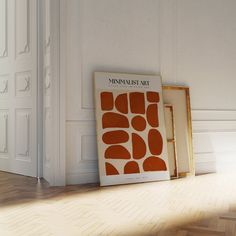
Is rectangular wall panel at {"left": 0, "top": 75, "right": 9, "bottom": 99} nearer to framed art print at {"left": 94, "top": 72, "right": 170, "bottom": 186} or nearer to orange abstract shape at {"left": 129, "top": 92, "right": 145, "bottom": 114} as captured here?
framed art print at {"left": 94, "top": 72, "right": 170, "bottom": 186}

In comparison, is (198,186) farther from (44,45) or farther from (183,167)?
(44,45)

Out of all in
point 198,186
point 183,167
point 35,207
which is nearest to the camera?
point 35,207

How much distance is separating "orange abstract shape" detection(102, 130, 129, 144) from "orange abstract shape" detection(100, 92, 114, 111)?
0.28 metres

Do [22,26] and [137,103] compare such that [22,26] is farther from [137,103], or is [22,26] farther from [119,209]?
[119,209]

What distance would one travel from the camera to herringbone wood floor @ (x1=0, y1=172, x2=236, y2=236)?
7.41ft

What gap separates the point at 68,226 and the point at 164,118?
7.44 feet

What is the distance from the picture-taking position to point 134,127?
403 cm

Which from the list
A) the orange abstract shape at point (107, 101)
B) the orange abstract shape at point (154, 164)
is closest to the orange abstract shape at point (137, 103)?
the orange abstract shape at point (107, 101)

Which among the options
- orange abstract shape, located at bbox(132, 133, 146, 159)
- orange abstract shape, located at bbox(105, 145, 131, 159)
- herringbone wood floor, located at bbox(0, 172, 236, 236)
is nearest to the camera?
herringbone wood floor, located at bbox(0, 172, 236, 236)

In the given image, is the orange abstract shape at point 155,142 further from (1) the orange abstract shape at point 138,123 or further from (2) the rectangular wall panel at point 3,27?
(2) the rectangular wall panel at point 3,27

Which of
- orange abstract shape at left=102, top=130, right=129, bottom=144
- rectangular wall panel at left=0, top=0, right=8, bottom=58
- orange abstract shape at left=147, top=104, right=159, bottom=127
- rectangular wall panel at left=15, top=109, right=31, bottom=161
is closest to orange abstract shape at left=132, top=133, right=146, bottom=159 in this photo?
orange abstract shape at left=102, top=130, right=129, bottom=144

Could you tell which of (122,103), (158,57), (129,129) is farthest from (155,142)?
(158,57)

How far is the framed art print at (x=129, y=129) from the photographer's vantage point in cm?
385

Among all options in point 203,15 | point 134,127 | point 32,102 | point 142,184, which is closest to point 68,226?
point 142,184
